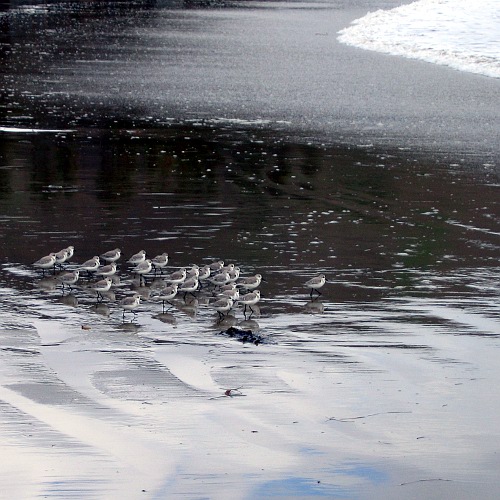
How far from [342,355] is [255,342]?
797 millimetres

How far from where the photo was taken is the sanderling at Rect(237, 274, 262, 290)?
11.6m

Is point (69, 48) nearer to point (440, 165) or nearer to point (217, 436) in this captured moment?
Answer: point (440, 165)

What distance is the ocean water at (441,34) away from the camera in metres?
39.2

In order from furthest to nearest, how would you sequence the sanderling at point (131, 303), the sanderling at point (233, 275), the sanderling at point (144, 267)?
the sanderling at point (144, 267), the sanderling at point (233, 275), the sanderling at point (131, 303)

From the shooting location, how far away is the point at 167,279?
11.9 metres

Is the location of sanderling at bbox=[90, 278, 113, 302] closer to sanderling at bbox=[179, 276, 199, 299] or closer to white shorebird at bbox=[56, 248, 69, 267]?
sanderling at bbox=[179, 276, 199, 299]

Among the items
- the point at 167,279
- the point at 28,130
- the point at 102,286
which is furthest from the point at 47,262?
the point at 28,130

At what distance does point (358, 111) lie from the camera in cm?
2698

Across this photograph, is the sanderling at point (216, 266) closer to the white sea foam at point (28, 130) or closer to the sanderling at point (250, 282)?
the sanderling at point (250, 282)

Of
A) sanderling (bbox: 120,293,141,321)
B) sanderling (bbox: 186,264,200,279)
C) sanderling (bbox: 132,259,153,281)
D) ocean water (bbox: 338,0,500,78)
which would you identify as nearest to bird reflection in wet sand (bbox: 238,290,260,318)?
sanderling (bbox: 186,264,200,279)

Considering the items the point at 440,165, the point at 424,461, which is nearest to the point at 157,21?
the point at 440,165

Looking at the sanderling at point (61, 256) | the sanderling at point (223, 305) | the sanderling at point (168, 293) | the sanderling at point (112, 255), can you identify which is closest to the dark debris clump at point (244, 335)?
the sanderling at point (223, 305)

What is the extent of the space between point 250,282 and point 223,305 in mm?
682

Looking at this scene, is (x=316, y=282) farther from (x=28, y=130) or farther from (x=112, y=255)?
(x=28, y=130)
